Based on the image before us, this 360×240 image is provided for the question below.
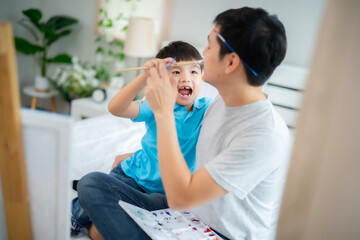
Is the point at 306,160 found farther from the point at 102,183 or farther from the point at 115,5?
the point at 115,5

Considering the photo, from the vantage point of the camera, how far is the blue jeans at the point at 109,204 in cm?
109

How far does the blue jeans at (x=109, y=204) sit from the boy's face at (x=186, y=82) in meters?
0.41

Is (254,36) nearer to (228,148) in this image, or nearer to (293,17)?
(228,148)

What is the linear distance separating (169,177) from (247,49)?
0.43m

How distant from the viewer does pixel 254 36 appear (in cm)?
99

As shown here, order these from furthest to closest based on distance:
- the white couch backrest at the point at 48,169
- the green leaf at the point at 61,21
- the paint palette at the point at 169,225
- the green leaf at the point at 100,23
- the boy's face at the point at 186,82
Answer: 1. the green leaf at the point at 61,21
2. the green leaf at the point at 100,23
3. the boy's face at the point at 186,82
4. the paint palette at the point at 169,225
5. the white couch backrest at the point at 48,169

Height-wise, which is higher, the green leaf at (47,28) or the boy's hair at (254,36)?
the boy's hair at (254,36)

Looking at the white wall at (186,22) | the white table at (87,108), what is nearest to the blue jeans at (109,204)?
the white wall at (186,22)

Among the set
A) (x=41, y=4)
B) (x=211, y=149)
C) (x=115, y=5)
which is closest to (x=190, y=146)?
(x=211, y=149)

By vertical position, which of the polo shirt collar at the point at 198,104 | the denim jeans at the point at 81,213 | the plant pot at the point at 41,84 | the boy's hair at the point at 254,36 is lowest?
the plant pot at the point at 41,84

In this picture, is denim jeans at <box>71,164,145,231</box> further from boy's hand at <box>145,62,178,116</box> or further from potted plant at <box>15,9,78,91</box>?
potted plant at <box>15,9,78,91</box>

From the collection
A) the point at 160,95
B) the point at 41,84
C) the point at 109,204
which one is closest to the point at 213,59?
the point at 160,95

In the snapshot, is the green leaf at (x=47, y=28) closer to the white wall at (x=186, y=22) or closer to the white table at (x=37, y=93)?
the white wall at (x=186, y=22)

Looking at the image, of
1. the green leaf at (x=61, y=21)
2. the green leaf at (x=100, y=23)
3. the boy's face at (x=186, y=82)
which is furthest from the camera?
the green leaf at (x=61, y=21)
